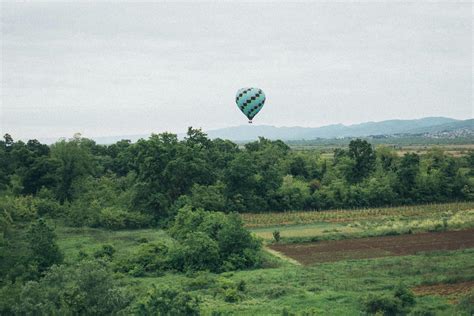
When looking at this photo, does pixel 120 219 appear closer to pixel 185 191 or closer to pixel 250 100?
pixel 185 191

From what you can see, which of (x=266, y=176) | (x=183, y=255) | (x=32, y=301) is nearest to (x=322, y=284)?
(x=183, y=255)

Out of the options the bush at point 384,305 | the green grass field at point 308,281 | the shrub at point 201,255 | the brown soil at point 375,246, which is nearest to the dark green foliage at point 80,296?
the green grass field at point 308,281

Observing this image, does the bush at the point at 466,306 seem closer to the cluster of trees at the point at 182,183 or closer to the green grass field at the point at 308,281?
the green grass field at the point at 308,281

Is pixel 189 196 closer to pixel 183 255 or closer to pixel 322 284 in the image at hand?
pixel 183 255

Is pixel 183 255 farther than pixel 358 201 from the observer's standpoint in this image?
No

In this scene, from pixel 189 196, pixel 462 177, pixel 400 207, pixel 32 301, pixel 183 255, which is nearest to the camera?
pixel 32 301

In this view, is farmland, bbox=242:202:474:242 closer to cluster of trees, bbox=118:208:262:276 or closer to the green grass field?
the green grass field
